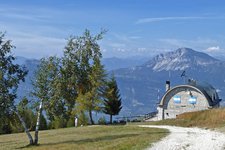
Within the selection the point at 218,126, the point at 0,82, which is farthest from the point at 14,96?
the point at 218,126

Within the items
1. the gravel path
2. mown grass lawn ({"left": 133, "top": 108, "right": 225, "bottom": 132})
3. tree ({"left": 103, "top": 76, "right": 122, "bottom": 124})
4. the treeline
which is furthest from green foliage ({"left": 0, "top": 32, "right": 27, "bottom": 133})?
tree ({"left": 103, "top": 76, "right": 122, "bottom": 124})

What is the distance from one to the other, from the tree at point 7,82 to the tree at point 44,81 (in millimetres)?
1632

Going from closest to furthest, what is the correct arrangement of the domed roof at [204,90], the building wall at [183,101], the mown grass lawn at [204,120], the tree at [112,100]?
the mown grass lawn at [204,120] < the tree at [112,100] < the domed roof at [204,90] < the building wall at [183,101]

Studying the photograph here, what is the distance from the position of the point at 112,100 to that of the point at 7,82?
48012 mm

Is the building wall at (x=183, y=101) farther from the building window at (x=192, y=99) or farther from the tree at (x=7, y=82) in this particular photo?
the tree at (x=7, y=82)

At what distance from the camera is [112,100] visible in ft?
273

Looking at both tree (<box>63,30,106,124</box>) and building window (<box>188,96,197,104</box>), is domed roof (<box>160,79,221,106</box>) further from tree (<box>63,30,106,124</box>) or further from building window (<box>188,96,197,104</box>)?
tree (<box>63,30,106,124</box>)

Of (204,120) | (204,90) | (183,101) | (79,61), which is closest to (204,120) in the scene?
(204,120)

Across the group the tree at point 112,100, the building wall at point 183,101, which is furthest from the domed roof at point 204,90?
the tree at point 112,100

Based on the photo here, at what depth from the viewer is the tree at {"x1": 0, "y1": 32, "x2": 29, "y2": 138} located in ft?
117

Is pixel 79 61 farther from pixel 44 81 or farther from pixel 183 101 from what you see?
pixel 183 101

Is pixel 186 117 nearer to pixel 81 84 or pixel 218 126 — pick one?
pixel 218 126

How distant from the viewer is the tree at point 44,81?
3778 centimetres

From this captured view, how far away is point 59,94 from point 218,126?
673 inches
